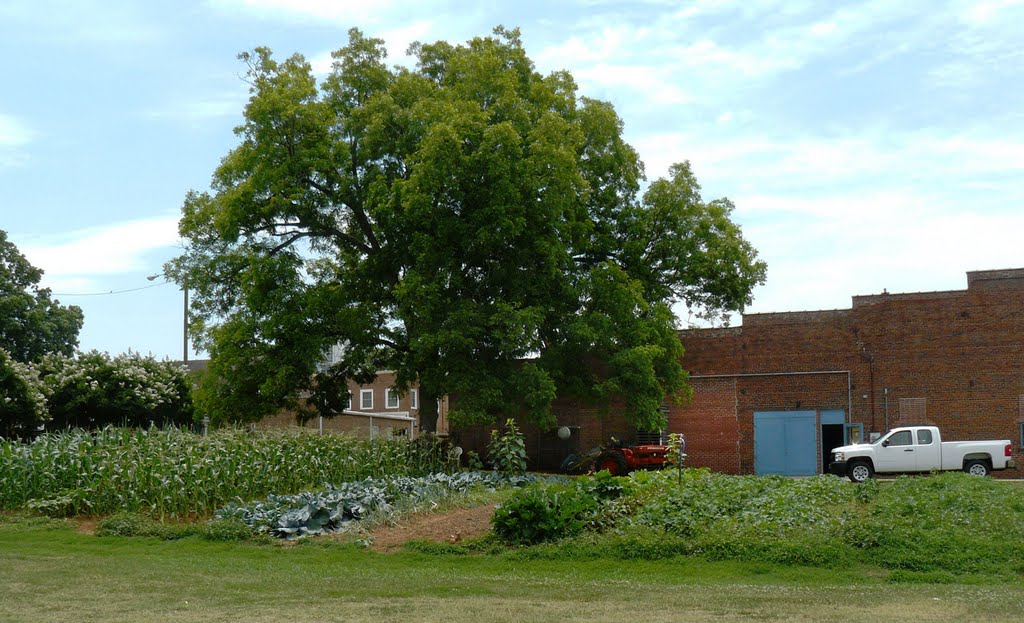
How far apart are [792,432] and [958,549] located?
3152cm

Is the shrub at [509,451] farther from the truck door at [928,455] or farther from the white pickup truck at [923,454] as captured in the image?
the truck door at [928,455]

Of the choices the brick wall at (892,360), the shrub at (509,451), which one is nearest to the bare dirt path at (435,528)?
the shrub at (509,451)

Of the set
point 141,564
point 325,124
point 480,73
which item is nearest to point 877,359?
point 480,73

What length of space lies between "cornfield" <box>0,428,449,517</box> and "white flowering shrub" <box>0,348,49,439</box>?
17752 millimetres

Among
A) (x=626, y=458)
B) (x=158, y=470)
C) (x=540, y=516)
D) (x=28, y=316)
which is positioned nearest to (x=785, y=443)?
(x=626, y=458)

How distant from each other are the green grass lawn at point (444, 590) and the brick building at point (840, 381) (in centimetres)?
2941

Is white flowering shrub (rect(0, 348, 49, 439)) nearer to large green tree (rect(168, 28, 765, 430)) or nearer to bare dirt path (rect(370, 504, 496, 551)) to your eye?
large green tree (rect(168, 28, 765, 430))

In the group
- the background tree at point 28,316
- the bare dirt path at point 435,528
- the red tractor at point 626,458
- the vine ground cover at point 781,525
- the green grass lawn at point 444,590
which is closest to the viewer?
the green grass lawn at point 444,590

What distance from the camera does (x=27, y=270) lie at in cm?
6456

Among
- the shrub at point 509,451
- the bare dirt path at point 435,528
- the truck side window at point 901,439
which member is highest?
the shrub at point 509,451

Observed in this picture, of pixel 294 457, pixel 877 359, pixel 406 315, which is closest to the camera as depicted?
pixel 294 457

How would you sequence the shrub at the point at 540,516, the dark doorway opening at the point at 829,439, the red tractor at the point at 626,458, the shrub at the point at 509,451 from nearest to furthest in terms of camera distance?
the shrub at the point at 540,516 → the shrub at the point at 509,451 → the red tractor at the point at 626,458 → the dark doorway opening at the point at 829,439

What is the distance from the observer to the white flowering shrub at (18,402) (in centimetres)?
3991

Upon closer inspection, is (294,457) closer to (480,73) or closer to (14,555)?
(14,555)
